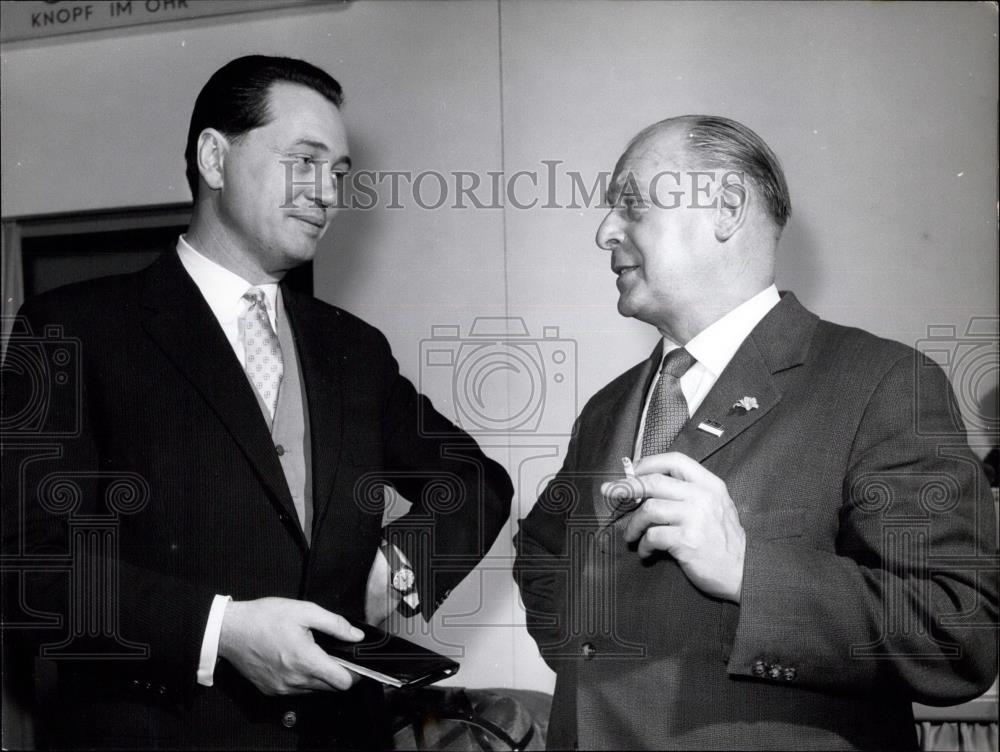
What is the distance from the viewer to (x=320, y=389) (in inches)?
50.8

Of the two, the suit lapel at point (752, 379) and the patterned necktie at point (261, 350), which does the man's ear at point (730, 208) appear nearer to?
the suit lapel at point (752, 379)

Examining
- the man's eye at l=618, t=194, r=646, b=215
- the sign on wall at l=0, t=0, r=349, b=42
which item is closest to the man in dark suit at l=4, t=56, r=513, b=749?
the sign on wall at l=0, t=0, r=349, b=42

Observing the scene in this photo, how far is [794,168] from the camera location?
4.15 ft

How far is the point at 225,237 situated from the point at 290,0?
35 centimetres

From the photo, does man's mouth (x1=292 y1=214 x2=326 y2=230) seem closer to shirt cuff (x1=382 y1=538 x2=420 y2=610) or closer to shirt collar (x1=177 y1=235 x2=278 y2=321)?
shirt collar (x1=177 y1=235 x2=278 y2=321)

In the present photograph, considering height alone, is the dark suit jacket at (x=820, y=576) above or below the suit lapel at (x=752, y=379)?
below

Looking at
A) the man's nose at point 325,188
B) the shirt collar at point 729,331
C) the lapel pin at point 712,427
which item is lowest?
the lapel pin at point 712,427

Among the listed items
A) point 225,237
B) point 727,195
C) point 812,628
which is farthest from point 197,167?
point 812,628

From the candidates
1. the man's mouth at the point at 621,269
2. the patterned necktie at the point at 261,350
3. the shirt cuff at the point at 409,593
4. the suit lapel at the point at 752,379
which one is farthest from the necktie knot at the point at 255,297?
the suit lapel at the point at 752,379

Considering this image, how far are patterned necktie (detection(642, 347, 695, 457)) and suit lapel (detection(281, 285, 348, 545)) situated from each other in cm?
39

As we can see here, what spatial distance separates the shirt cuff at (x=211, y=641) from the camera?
3.98ft

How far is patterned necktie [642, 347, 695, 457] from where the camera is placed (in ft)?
3.92

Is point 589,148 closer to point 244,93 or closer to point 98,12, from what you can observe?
point 244,93

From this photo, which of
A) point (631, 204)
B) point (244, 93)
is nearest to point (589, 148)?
point (631, 204)
